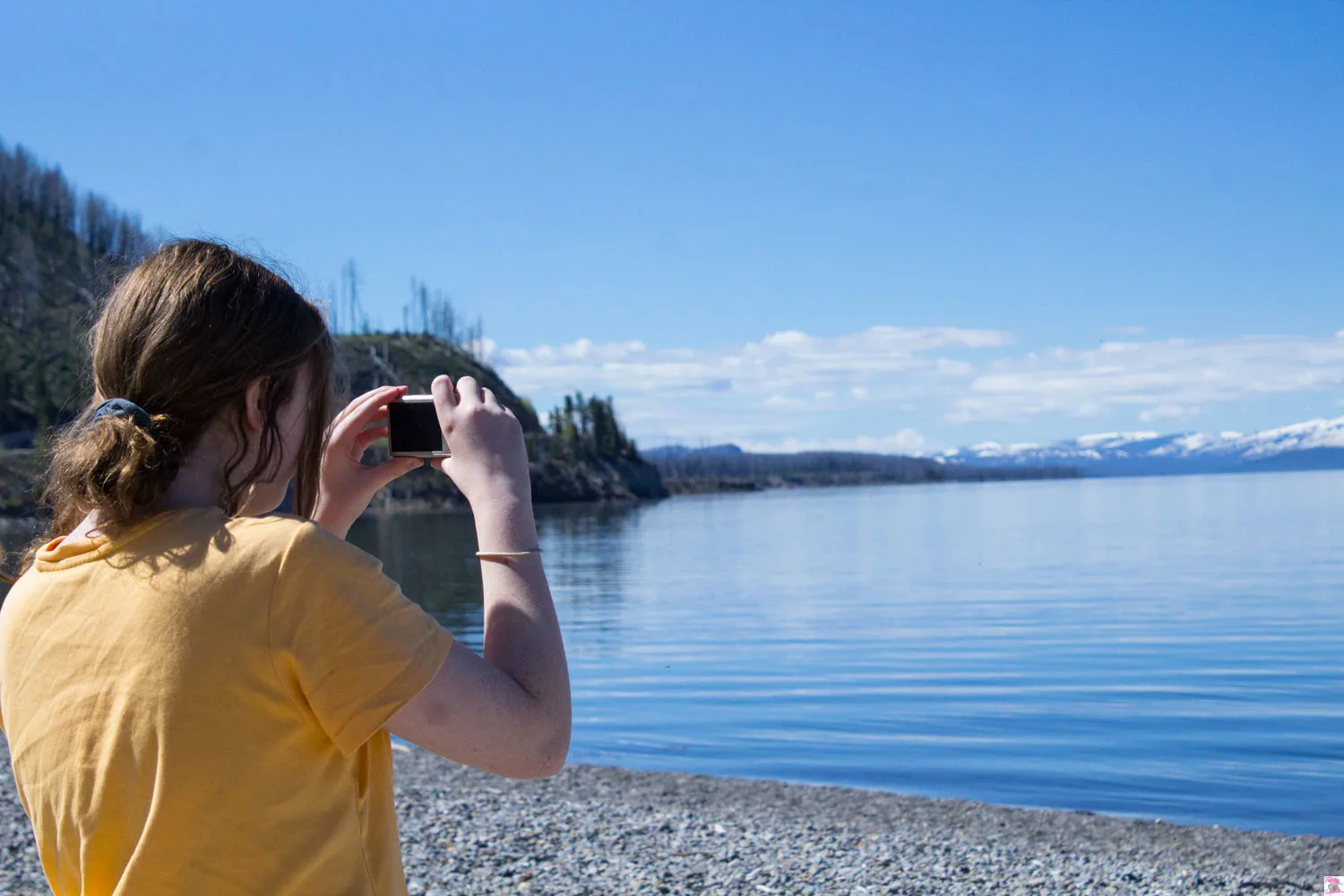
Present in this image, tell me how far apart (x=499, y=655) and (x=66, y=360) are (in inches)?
5207

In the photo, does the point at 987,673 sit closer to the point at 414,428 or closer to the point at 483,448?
the point at 414,428

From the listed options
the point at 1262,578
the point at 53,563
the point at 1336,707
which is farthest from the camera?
the point at 1262,578

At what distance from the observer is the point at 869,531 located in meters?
83.1

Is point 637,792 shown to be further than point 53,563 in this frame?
Yes

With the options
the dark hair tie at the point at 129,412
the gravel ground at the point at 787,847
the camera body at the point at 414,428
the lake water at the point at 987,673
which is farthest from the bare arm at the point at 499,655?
the lake water at the point at 987,673

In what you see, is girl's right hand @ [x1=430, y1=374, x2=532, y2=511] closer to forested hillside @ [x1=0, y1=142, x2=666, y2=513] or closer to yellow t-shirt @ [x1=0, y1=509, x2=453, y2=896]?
yellow t-shirt @ [x1=0, y1=509, x2=453, y2=896]

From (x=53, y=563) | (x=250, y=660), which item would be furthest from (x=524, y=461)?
(x=53, y=563)

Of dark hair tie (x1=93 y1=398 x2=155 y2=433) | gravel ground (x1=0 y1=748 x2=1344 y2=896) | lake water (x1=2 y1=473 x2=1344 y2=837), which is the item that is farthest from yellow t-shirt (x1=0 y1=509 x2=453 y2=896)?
lake water (x1=2 y1=473 x2=1344 y2=837)

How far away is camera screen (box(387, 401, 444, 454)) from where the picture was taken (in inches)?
79.9

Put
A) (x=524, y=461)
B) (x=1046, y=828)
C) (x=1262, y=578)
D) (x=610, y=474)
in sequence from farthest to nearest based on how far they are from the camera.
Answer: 1. (x=610, y=474)
2. (x=1262, y=578)
3. (x=1046, y=828)
4. (x=524, y=461)

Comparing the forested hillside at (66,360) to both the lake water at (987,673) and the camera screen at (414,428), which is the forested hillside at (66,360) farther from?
the camera screen at (414,428)

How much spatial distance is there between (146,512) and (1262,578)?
4153cm

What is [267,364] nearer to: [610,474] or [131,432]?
[131,432]

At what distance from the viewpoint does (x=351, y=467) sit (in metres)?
2.16
